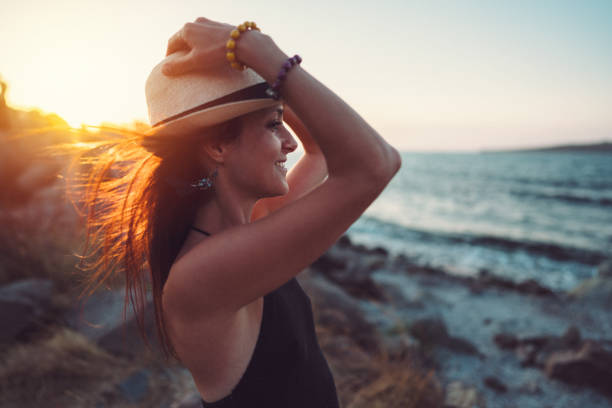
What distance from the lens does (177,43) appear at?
1.13 m

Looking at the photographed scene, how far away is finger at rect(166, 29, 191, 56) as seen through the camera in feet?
3.61

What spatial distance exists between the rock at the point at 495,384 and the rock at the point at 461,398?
0.88 meters

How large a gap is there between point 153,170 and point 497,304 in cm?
961

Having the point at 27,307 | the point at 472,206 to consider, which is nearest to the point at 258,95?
the point at 27,307

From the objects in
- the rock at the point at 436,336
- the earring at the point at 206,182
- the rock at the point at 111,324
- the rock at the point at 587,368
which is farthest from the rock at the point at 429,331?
the earring at the point at 206,182

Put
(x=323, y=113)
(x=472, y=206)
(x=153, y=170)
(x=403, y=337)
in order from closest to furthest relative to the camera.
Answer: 1. (x=323, y=113)
2. (x=153, y=170)
3. (x=403, y=337)
4. (x=472, y=206)

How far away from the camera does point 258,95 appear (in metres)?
1.16

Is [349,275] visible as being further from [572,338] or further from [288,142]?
[288,142]

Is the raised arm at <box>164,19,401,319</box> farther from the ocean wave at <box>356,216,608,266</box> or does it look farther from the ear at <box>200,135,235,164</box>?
the ocean wave at <box>356,216,608,266</box>

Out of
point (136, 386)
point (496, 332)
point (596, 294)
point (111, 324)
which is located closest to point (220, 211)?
point (136, 386)

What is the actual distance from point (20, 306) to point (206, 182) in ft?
13.3

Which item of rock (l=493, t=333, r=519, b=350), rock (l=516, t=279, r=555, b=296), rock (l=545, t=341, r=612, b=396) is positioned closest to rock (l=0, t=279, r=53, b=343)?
rock (l=545, t=341, r=612, b=396)

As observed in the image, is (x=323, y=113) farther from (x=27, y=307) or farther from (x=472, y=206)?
(x=472, y=206)

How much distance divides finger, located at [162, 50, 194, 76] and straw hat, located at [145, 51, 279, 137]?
0.02 meters
